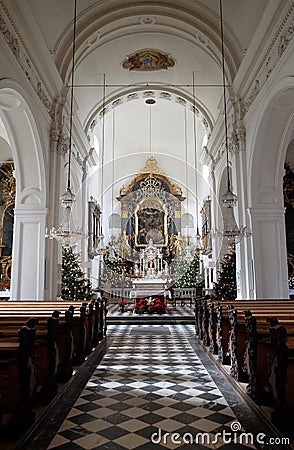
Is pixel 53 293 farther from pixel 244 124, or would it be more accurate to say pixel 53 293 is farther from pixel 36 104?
pixel 244 124

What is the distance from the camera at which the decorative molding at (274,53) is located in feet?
23.5

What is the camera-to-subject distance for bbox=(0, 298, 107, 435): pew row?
9.69 ft

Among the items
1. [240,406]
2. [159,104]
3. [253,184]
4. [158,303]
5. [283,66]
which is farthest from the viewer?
[159,104]

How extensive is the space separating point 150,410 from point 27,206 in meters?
7.16

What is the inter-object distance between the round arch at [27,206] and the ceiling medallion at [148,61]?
4.61 meters

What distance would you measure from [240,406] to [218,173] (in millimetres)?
10813

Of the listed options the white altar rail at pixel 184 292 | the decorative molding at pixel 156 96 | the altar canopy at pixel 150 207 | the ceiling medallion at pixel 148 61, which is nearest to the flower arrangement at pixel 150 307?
the white altar rail at pixel 184 292

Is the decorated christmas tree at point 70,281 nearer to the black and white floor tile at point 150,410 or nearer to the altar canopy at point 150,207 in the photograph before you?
the black and white floor tile at point 150,410

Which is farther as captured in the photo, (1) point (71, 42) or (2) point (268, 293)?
(1) point (71, 42)

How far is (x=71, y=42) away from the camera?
1025 cm

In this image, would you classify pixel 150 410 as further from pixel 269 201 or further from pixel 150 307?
pixel 150 307

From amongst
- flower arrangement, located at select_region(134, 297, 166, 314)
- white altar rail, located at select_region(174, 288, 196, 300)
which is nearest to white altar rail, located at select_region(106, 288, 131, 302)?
white altar rail, located at select_region(174, 288, 196, 300)

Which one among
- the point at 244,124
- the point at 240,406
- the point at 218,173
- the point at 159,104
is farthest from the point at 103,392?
the point at 159,104

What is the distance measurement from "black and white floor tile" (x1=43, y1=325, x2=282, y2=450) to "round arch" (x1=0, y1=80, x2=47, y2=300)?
3.93 metres
